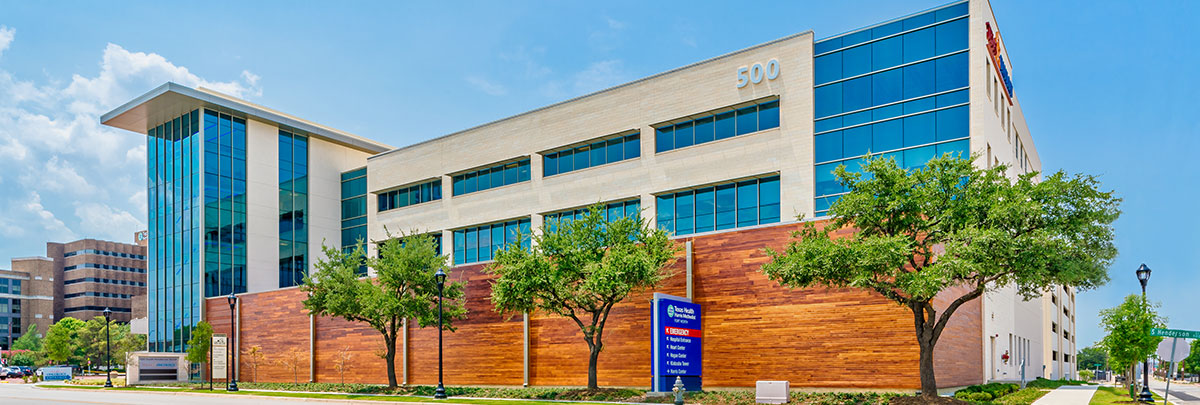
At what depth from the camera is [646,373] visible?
Result: 117ft

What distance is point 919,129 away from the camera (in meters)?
40.4

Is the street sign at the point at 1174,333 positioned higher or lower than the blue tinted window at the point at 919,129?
lower

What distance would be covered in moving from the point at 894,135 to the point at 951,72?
3.82 meters

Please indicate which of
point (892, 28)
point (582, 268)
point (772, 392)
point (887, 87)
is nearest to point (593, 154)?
point (582, 268)

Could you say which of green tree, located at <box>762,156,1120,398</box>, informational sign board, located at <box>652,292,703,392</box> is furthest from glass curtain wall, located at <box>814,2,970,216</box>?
green tree, located at <box>762,156,1120,398</box>

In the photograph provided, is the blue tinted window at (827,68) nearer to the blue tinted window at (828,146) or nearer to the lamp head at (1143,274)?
the blue tinted window at (828,146)

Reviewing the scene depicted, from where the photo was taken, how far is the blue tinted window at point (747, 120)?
43.8 metres

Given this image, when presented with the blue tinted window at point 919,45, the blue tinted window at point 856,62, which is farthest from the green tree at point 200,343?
the blue tinted window at point 919,45

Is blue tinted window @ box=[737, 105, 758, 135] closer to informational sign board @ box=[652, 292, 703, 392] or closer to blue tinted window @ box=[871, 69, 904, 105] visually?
blue tinted window @ box=[871, 69, 904, 105]

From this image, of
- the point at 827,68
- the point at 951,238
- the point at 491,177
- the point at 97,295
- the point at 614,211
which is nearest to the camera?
the point at 951,238

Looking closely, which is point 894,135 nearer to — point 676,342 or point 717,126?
point 717,126

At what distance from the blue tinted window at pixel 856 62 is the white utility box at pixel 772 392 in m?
18.9

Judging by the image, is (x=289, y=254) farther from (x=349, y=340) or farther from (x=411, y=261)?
(x=411, y=261)

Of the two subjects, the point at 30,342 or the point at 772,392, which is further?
the point at 30,342
